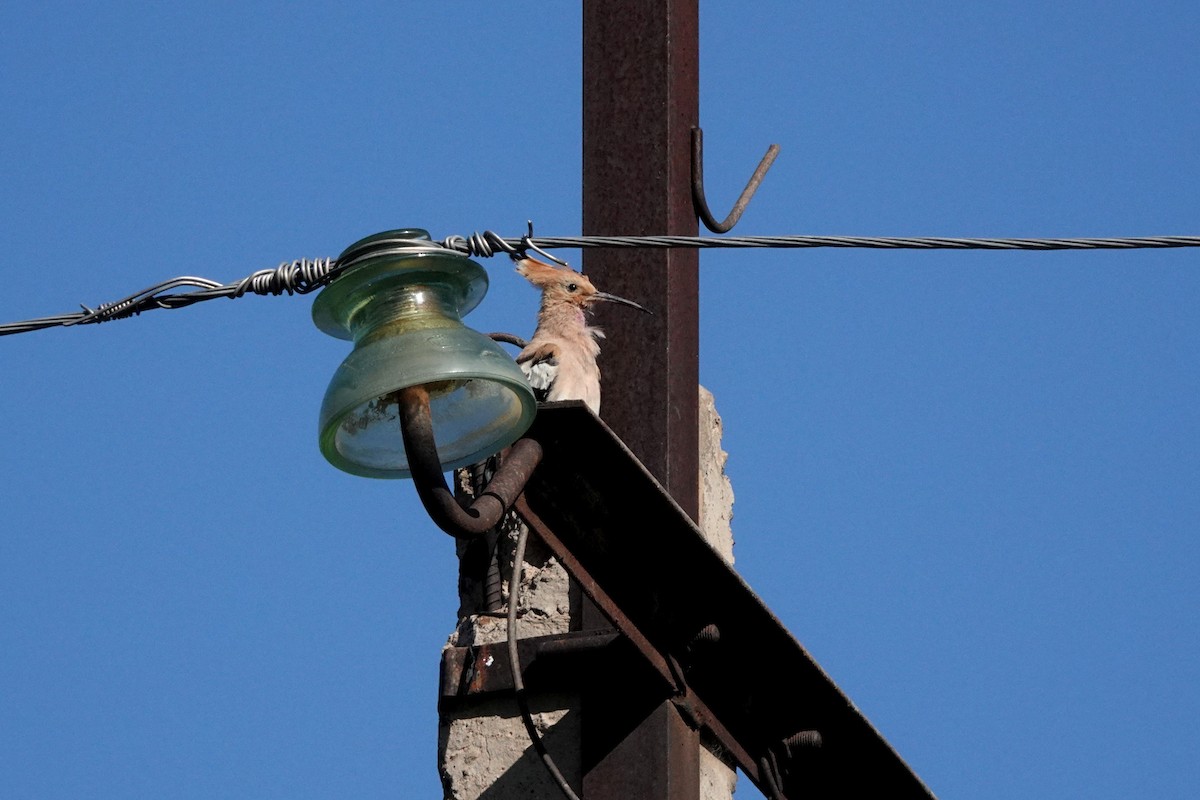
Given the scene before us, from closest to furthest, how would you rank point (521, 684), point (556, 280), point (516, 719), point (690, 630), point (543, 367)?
point (690, 630)
point (521, 684)
point (516, 719)
point (543, 367)
point (556, 280)

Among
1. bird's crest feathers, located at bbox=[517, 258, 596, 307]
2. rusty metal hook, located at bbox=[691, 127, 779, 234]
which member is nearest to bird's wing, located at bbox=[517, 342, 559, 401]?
bird's crest feathers, located at bbox=[517, 258, 596, 307]

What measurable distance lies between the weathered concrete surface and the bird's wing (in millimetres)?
1901

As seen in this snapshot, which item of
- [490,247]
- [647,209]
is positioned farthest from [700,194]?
[490,247]

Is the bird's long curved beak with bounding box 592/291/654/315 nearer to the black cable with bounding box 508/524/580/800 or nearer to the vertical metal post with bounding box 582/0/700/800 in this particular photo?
the vertical metal post with bounding box 582/0/700/800

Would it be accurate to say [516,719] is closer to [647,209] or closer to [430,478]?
[647,209]

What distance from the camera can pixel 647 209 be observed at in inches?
221

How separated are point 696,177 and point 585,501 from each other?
5.24 feet

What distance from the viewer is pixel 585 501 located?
4.53 meters

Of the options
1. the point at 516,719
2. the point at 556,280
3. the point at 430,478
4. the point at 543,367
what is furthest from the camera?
the point at 556,280

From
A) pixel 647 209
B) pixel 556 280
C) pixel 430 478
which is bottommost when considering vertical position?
pixel 430 478

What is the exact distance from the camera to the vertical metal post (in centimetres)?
541

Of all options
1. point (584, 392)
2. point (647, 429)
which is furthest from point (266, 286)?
point (584, 392)

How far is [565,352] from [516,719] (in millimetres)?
2733

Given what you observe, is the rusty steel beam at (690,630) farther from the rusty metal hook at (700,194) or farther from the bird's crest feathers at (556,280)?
the bird's crest feathers at (556,280)
